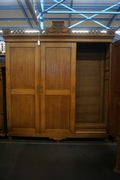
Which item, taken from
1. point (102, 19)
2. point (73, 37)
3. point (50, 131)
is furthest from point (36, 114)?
point (102, 19)

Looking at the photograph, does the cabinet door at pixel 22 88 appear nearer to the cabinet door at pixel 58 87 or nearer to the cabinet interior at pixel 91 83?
the cabinet door at pixel 58 87

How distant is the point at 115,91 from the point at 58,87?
98 cm

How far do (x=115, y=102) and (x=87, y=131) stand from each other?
0.72 m

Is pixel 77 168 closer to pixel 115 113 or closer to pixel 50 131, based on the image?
pixel 50 131

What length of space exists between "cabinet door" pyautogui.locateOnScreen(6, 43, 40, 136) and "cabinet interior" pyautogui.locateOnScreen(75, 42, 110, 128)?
93 centimetres

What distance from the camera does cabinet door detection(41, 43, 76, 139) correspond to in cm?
217

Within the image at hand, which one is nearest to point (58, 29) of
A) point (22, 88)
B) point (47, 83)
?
point (47, 83)

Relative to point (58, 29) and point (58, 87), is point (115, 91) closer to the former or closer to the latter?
point (58, 87)

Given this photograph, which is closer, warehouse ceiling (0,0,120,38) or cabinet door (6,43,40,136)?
cabinet door (6,43,40,136)

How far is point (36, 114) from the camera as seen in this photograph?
88.9 inches

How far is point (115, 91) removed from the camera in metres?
2.15

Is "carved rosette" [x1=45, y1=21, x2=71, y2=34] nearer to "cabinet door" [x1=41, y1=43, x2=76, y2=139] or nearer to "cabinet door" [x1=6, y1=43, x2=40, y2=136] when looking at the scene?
"cabinet door" [x1=41, y1=43, x2=76, y2=139]

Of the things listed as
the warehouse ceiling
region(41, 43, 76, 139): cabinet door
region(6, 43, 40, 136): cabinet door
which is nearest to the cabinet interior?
region(41, 43, 76, 139): cabinet door

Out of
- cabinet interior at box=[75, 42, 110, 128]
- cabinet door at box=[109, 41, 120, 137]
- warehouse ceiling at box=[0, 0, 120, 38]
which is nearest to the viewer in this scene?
cabinet door at box=[109, 41, 120, 137]
